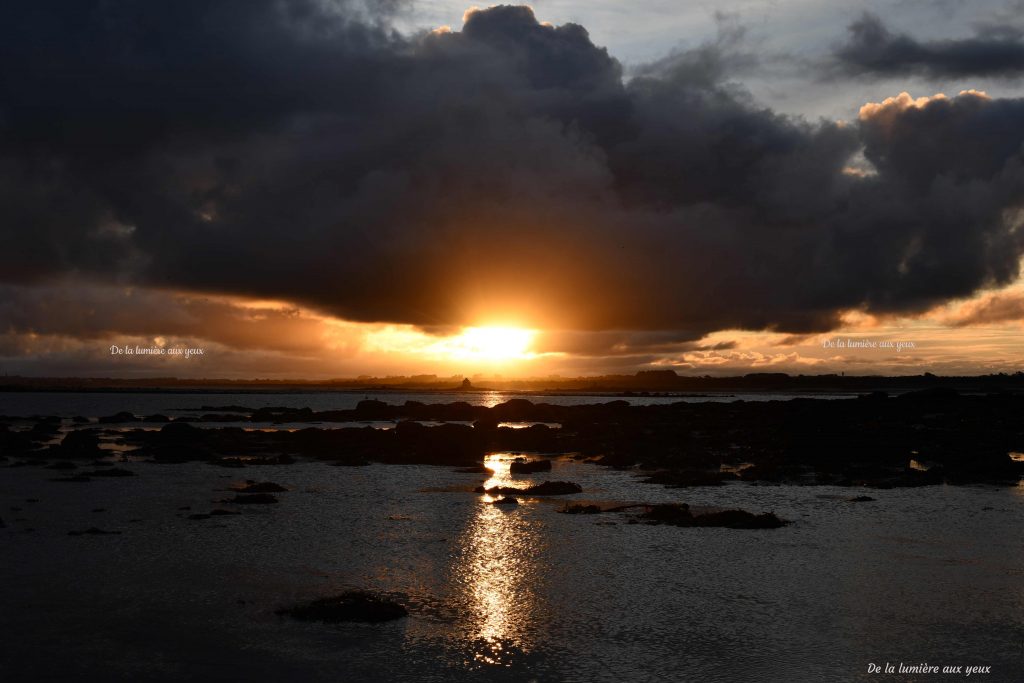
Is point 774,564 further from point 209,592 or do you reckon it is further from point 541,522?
point 209,592

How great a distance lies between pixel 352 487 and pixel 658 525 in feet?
61.5

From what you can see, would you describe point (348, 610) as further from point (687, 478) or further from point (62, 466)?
point (62, 466)

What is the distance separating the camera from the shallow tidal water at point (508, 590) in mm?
15797

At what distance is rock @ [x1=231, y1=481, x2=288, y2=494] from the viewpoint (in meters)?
40.2

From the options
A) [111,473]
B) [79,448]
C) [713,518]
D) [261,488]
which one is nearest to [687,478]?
[713,518]

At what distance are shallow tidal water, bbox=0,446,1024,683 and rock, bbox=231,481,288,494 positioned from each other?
338 centimetres

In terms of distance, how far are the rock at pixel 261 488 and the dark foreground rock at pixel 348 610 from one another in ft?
72.4

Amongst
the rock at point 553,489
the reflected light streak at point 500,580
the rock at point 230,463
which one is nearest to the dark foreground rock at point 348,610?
the reflected light streak at point 500,580

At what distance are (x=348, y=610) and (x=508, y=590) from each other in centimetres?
457

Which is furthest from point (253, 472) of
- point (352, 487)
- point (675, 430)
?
point (675, 430)

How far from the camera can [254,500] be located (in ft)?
122

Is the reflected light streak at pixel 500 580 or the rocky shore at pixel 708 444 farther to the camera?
the rocky shore at pixel 708 444

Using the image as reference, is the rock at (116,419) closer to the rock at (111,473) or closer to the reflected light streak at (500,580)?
the rock at (111,473)

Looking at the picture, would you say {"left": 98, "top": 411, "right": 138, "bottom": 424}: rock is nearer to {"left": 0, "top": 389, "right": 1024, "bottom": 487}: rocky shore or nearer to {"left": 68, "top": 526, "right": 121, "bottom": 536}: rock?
{"left": 0, "top": 389, "right": 1024, "bottom": 487}: rocky shore
